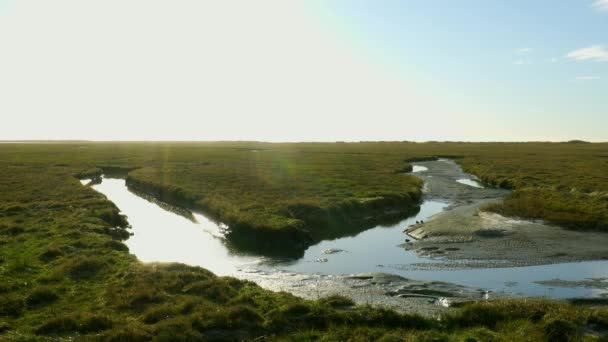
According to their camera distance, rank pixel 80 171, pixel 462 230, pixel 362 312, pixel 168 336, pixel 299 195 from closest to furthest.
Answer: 1. pixel 168 336
2. pixel 362 312
3. pixel 462 230
4. pixel 299 195
5. pixel 80 171

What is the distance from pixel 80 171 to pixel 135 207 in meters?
32.0

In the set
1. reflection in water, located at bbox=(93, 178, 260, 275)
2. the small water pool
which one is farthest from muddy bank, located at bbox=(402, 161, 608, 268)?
the small water pool

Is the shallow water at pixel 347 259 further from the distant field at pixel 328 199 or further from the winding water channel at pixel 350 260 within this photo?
the distant field at pixel 328 199

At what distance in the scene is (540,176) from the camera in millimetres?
58594

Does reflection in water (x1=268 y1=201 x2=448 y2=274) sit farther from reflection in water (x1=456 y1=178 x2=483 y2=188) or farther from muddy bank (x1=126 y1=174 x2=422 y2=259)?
reflection in water (x1=456 y1=178 x2=483 y2=188)

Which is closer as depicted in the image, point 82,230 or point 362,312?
point 362,312

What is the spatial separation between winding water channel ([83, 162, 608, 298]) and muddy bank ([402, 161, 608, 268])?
967 mm

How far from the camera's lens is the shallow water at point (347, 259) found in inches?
797

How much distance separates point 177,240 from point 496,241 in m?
20.2

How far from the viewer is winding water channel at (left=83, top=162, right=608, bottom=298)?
20094 mm

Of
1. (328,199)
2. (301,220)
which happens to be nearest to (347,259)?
(301,220)

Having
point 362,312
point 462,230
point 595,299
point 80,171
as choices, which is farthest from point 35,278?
point 80,171

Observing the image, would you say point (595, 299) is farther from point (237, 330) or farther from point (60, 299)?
point (60, 299)

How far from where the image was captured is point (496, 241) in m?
27.7
